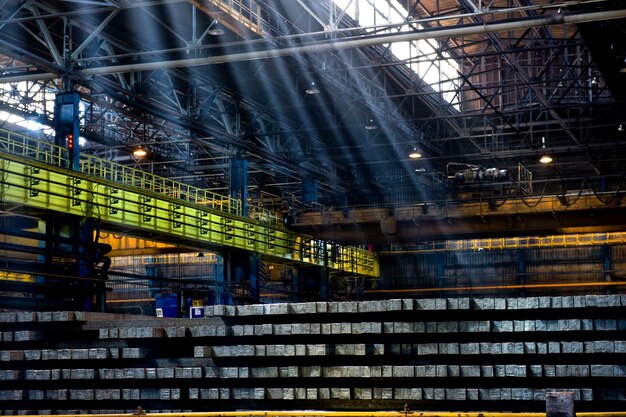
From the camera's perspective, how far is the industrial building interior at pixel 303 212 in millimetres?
13273

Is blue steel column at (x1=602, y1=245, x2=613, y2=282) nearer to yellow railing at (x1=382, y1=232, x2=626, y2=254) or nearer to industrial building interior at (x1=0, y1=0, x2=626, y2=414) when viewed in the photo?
industrial building interior at (x1=0, y1=0, x2=626, y2=414)

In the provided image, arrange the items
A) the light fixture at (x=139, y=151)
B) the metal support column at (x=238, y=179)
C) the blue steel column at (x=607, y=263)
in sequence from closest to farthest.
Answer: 1. the metal support column at (x=238, y=179)
2. the light fixture at (x=139, y=151)
3. the blue steel column at (x=607, y=263)

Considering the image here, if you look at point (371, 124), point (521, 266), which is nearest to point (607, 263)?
point (521, 266)

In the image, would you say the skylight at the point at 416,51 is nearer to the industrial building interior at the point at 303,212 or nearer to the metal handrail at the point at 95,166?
the industrial building interior at the point at 303,212

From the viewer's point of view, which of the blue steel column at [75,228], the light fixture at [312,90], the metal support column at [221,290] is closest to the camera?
the blue steel column at [75,228]

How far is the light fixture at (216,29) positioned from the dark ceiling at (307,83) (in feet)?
0.88

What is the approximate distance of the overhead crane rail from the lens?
20875 mm

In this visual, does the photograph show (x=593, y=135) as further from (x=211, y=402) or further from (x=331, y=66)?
(x=211, y=402)

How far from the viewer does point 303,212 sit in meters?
34.4

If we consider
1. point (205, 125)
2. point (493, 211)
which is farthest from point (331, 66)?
point (493, 211)

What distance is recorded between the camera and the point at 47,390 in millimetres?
14492

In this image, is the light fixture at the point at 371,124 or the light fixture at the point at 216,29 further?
the light fixture at the point at 371,124

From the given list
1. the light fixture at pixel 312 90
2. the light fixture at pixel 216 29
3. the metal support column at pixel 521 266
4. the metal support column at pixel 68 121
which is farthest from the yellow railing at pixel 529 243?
the metal support column at pixel 68 121

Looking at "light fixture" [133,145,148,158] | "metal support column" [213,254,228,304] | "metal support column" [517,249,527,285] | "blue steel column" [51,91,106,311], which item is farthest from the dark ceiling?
"metal support column" [213,254,228,304]
